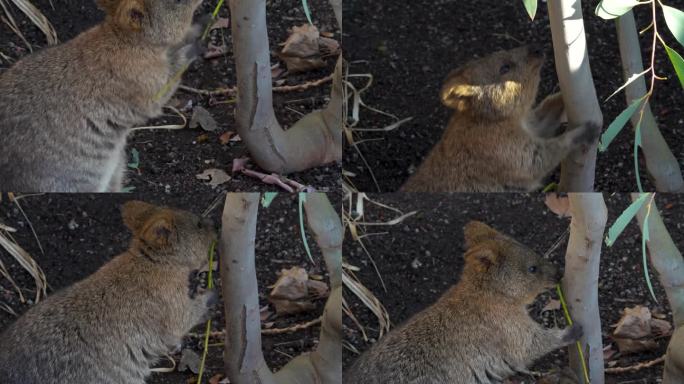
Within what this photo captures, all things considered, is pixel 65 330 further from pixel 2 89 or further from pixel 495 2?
pixel 495 2

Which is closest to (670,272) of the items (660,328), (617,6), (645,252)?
(645,252)

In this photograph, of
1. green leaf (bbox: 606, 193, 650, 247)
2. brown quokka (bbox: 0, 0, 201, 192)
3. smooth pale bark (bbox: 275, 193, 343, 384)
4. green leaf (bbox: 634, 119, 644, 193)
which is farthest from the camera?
smooth pale bark (bbox: 275, 193, 343, 384)

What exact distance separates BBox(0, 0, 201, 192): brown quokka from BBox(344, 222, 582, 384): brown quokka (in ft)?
4.49

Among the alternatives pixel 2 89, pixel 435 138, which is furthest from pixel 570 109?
pixel 2 89

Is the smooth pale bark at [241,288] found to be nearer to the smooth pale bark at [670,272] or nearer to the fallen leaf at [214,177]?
the fallen leaf at [214,177]

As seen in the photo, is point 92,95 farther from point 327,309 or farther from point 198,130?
point 327,309

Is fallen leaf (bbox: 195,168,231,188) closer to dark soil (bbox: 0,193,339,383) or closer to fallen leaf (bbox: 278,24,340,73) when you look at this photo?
dark soil (bbox: 0,193,339,383)

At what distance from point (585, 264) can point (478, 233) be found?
46cm

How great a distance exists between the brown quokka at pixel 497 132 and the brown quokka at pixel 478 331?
0.24 metres

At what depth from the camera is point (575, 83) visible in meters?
4.56

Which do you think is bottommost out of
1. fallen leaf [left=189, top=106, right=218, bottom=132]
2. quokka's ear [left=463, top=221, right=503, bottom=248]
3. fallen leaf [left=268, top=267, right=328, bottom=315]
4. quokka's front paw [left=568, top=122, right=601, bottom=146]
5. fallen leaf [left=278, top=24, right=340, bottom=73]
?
fallen leaf [left=268, top=267, right=328, bottom=315]

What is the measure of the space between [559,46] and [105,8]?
1.88m

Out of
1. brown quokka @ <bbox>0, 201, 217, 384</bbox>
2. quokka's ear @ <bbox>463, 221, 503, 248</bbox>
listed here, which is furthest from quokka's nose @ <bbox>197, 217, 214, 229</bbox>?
quokka's ear @ <bbox>463, 221, 503, 248</bbox>

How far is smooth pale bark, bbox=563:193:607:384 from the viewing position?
4.73m
